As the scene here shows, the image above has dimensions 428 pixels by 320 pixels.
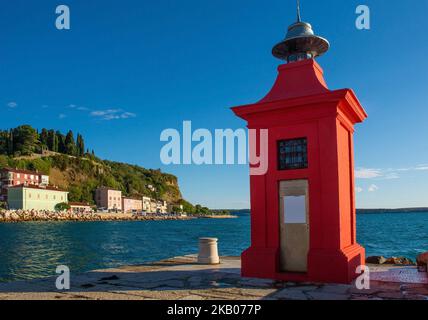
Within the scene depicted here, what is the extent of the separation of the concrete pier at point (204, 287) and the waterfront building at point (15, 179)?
100019 millimetres

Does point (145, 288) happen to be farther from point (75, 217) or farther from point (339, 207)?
point (75, 217)

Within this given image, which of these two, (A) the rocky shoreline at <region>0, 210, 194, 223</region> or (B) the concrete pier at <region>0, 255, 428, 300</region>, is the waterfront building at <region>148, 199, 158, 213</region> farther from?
(B) the concrete pier at <region>0, 255, 428, 300</region>

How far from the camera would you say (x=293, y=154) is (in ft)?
35.2

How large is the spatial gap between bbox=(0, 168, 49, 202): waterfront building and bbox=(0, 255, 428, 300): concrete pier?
10002 cm

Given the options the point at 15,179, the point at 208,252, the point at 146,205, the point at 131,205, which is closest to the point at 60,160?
the point at 15,179

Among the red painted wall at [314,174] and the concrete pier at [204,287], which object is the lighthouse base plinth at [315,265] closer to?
the red painted wall at [314,174]

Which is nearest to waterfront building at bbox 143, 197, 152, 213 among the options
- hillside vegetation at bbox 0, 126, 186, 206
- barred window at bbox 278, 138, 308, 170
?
hillside vegetation at bbox 0, 126, 186, 206

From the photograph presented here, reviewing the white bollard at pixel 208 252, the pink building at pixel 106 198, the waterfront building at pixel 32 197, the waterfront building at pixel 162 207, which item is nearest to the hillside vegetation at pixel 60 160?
the pink building at pixel 106 198

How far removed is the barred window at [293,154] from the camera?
10609mm

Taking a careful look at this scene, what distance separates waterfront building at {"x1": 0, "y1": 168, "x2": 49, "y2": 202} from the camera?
99562 millimetres

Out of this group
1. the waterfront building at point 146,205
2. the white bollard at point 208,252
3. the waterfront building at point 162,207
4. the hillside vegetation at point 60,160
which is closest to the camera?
the white bollard at point 208,252
